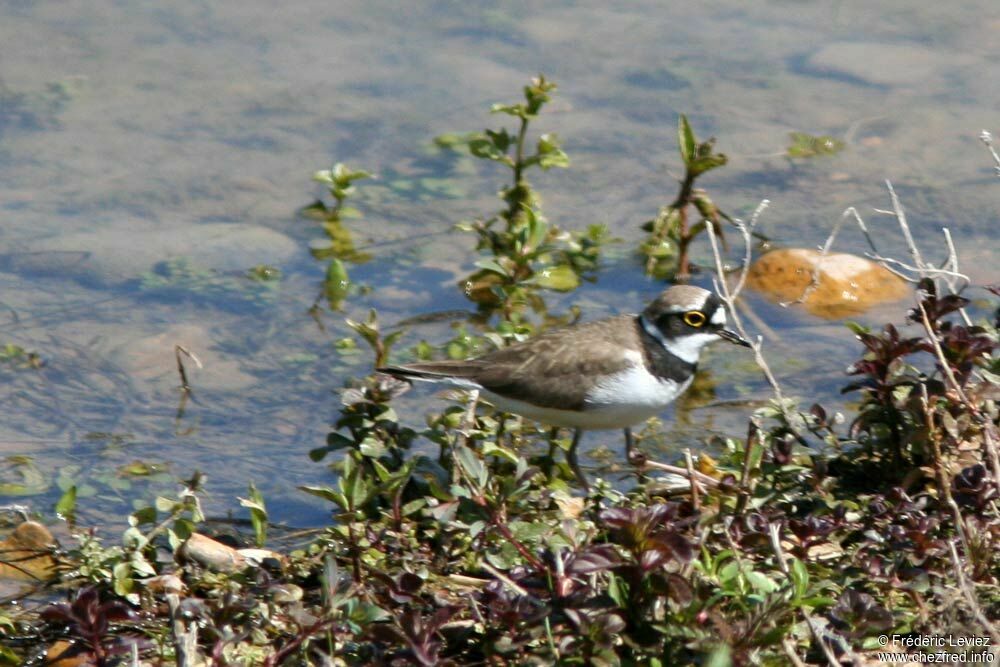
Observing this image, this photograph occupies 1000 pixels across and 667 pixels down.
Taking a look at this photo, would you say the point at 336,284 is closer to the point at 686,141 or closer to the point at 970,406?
the point at 686,141

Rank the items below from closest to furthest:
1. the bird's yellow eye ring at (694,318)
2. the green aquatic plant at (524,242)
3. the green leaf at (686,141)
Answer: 1. the bird's yellow eye ring at (694,318)
2. the green aquatic plant at (524,242)
3. the green leaf at (686,141)

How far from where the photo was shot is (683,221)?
344 inches

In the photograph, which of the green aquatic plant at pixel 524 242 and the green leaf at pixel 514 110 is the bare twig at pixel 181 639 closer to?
the green aquatic plant at pixel 524 242

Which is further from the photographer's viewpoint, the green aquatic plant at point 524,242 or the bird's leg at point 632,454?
the green aquatic plant at point 524,242

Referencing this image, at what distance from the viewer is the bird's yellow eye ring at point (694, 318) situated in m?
6.62

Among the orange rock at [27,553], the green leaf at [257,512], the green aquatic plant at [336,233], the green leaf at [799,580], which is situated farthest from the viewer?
the green aquatic plant at [336,233]

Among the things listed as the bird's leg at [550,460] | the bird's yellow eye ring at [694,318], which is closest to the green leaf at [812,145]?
the bird's yellow eye ring at [694,318]

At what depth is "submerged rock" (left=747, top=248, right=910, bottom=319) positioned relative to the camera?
8492 millimetres

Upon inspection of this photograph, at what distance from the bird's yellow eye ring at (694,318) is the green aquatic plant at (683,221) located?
1.73 metres

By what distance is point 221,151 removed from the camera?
10516mm

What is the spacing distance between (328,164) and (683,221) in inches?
118

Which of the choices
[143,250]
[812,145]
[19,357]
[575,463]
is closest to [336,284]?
[143,250]

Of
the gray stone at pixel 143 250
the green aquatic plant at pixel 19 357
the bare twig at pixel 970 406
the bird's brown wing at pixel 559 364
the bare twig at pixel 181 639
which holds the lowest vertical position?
the green aquatic plant at pixel 19 357

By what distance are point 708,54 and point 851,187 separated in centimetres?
234
